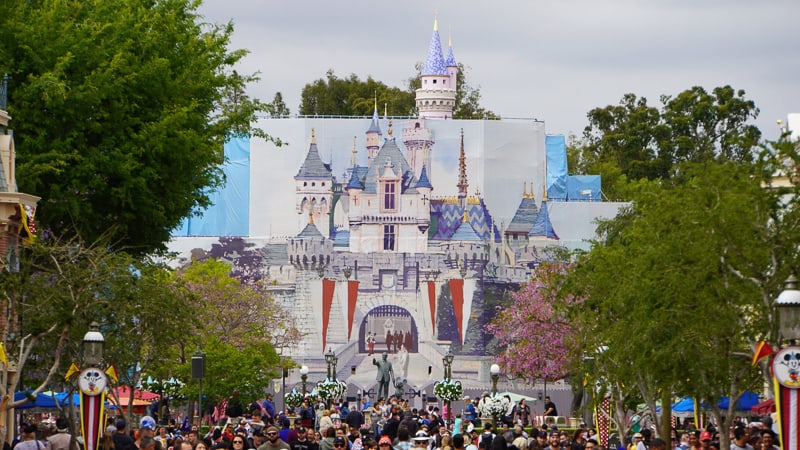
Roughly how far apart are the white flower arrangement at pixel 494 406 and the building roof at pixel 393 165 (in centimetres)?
4674

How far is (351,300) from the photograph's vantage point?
98.6 metres

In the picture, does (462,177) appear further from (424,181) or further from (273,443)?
(273,443)

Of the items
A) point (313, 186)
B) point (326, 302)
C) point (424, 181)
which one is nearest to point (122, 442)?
point (326, 302)

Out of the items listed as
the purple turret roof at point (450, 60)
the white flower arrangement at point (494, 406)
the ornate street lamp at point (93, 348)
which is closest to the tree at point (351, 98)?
the purple turret roof at point (450, 60)

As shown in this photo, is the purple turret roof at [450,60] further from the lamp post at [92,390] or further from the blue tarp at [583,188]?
the lamp post at [92,390]

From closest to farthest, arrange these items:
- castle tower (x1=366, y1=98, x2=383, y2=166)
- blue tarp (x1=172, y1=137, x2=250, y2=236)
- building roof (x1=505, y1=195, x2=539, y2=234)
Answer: blue tarp (x1=172, y1=137, x2=250, y2=236) → building roof (x1=505, y1=195, x2=539, y2=234) → castle tower (x1=366, y1=98, x2=383, y2=166)

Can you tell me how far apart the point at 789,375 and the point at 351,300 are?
80.6 metres

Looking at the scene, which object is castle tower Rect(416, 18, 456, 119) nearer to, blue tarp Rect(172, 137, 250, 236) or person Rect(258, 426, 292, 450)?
blue tarp Rect(172, 137, 250, 236)

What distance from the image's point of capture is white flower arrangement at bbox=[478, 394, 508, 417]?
52844mm

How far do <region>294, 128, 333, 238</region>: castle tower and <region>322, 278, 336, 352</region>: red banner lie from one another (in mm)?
2802

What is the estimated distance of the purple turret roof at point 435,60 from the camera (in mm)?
108188

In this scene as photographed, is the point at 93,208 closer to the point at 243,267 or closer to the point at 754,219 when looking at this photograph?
the point at 754,219

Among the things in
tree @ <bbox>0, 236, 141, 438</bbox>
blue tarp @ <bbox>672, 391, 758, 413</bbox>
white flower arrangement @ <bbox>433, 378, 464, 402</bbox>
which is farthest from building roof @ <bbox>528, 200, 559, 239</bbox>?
tree @ <bbox>0, 236, 141, 438</bbox>

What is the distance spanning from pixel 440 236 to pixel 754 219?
71.0 m
